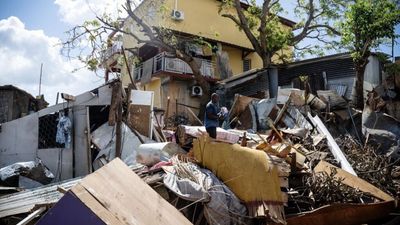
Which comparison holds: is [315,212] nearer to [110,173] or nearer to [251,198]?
[251,198]

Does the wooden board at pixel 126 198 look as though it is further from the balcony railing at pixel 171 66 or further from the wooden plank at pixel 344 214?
the balcony railing at pixel 171 66

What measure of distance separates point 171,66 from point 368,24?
1230cm

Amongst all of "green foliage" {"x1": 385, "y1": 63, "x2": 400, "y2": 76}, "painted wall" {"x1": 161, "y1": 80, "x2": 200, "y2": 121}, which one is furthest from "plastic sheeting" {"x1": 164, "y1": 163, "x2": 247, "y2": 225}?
"painted wall" {"x1": 161, "y1": 80, "x2": 200, "y2": 121}

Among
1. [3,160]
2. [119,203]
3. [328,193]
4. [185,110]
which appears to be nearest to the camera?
→ [119,203]

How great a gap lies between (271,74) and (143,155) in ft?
34.5

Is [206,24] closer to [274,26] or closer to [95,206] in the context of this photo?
[274,26]

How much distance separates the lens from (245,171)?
5.93 metres

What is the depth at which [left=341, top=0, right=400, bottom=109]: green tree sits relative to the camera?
11117mm

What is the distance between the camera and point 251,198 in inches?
224

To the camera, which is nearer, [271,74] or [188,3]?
[271,74]

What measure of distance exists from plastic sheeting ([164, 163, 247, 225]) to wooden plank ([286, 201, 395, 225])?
36.3 inches

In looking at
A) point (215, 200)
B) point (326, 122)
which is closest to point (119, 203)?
point (215, 200)

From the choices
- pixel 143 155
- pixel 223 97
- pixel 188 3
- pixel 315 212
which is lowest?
pixel 315 212

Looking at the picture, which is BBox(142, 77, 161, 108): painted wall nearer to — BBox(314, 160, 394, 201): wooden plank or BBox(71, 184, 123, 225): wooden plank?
BBox(314, 160, 394, 201): wooden plank
